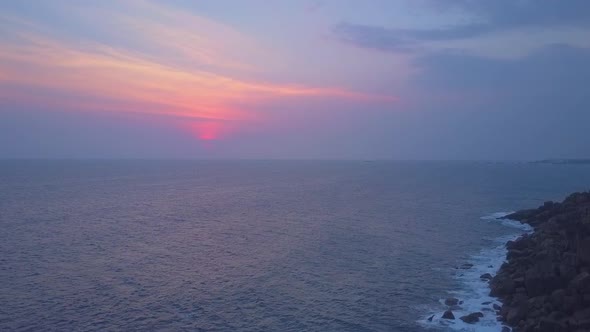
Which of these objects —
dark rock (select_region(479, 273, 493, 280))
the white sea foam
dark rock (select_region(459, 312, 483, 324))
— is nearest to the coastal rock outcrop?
dark rock (select_region(479, 273, 493, 280))

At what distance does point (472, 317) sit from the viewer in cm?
2722

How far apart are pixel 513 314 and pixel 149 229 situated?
47742mm

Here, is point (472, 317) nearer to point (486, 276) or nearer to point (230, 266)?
point (486, 276)

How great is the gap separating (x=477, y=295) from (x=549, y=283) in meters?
5.03

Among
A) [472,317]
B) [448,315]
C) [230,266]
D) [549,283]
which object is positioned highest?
[549,283]

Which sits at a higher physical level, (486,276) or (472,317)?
(486,276)

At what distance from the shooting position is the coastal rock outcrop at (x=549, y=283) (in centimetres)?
2427

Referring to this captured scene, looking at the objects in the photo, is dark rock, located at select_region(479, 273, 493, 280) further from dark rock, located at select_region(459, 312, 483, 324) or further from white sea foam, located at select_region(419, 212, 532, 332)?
dark rock, located at select_region(459, 312, 483, 324)

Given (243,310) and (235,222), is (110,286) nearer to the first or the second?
(243,310)

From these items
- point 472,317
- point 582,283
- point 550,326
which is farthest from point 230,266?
point 582,283

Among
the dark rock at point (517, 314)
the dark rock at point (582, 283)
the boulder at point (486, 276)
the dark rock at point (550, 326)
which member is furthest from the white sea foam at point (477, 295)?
the dark rock at point (582, 283)

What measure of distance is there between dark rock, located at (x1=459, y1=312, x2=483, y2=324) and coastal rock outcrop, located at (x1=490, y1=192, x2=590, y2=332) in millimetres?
1494

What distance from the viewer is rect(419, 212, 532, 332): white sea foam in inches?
1053

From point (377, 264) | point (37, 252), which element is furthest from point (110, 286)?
point (377, 264)
